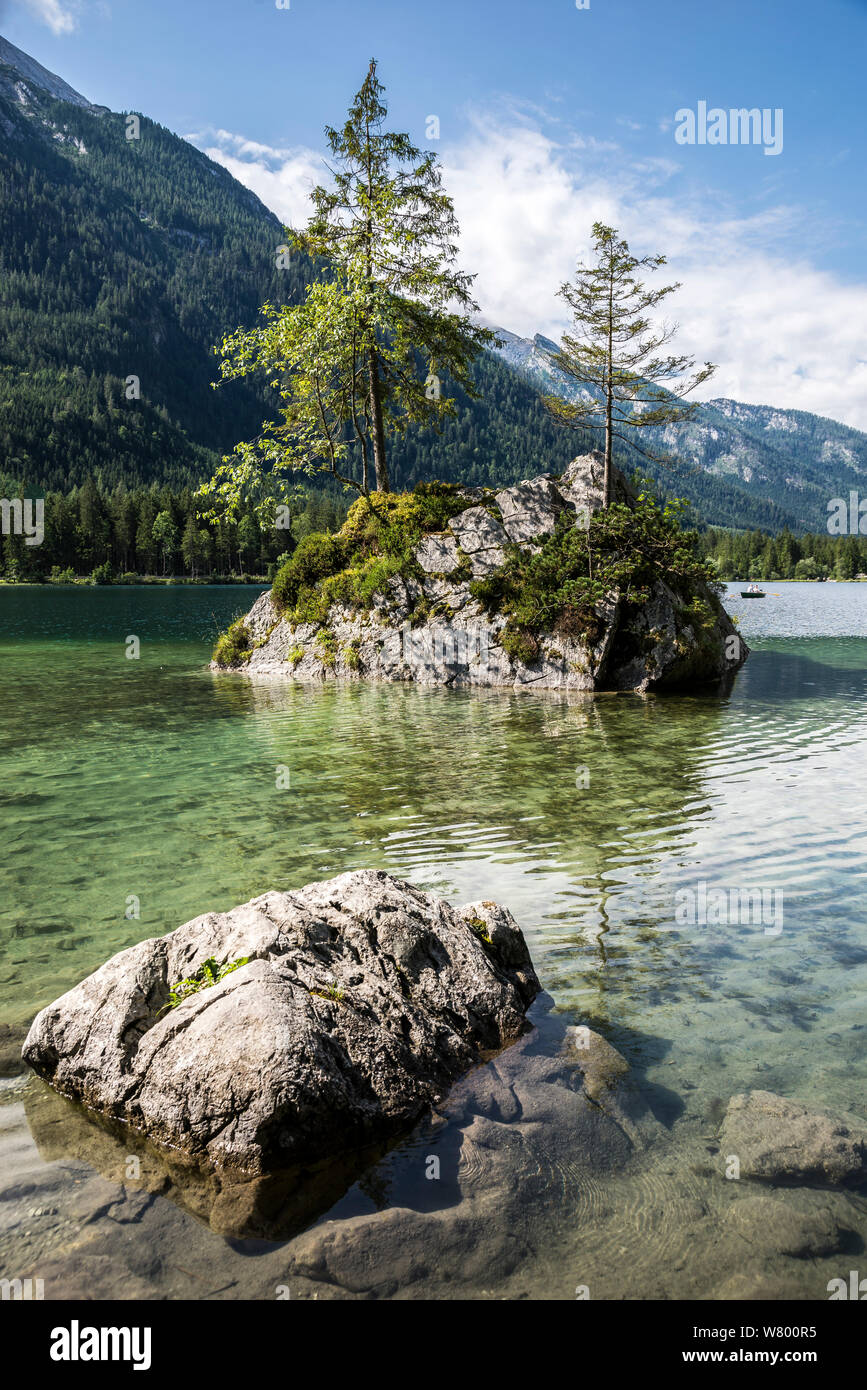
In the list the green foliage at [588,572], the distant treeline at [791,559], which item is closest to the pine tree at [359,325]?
the green foliage at [588,572]

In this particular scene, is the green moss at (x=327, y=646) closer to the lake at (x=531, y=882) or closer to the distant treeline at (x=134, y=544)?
the lake at (x=531, y=882)

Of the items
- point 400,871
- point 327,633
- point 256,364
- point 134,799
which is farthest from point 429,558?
point 400,871

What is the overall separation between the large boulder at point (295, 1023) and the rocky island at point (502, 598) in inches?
777

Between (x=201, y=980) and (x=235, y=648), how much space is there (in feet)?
87.9

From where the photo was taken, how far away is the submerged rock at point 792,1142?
4164mm

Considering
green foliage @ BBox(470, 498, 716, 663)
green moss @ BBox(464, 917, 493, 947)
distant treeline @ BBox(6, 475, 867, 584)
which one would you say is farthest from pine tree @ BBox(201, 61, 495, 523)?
distant treeline @ BBox(6, 475, 867, 584)

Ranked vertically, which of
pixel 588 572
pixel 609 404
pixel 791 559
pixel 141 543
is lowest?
pixel 588 572

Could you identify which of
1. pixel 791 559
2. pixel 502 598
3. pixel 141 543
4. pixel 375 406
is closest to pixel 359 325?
pixel 375 406

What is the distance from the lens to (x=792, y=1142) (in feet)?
14.2

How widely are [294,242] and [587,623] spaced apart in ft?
58.4

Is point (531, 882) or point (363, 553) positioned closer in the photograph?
point (531, 882)

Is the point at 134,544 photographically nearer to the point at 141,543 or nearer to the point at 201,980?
the point at 141,543

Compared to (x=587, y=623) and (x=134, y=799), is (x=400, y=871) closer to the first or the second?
(x=134, y=799)

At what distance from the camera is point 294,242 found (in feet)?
92.5
